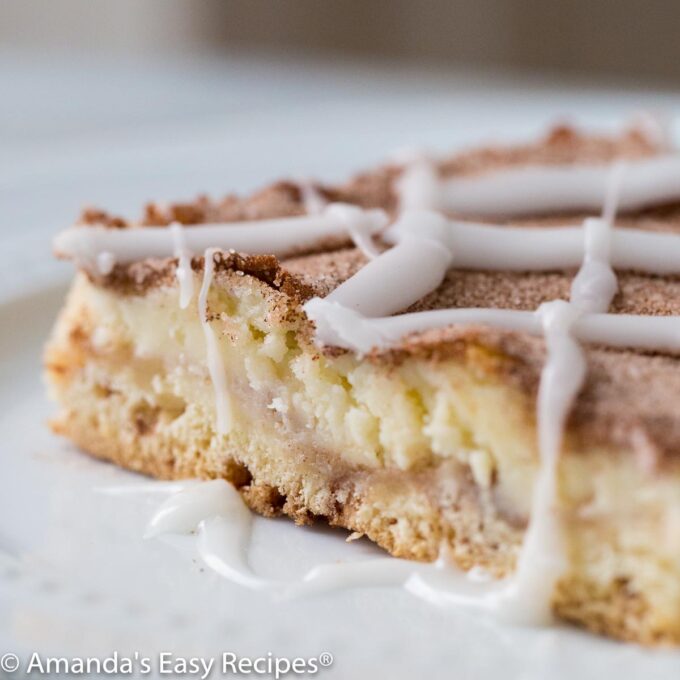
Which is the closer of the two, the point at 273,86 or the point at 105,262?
the point at 105,262

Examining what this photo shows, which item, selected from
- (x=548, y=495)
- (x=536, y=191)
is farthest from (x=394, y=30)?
(x=548, y=495)

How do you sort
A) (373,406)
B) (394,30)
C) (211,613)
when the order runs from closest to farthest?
(211,613), (373,406), (394,30)

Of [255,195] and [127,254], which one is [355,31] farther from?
[127,254]

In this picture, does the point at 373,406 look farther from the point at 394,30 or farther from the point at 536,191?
the point at 394,30

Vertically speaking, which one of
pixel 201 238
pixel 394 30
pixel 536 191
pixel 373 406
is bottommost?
pixel 373 406

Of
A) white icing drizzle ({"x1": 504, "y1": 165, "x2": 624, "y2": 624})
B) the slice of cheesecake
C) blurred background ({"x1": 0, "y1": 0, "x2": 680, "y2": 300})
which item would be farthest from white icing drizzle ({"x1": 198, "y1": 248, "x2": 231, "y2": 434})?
blurred background ({"x1": 0, "y1": 0, "x2": 680, "y2": 300})

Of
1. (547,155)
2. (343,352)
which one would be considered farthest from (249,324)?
(547,155)
